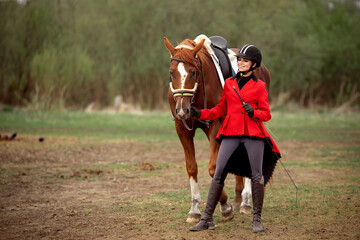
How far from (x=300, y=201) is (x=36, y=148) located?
26.6ft

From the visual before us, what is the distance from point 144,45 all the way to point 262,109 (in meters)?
26.5

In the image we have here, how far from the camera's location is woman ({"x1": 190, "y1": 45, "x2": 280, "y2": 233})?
17.1ft

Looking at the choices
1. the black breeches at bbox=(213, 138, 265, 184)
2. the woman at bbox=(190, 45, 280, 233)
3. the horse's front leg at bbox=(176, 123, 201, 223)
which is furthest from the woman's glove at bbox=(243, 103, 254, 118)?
the horse's front leg at bbox=(176, 123, 201, 223)

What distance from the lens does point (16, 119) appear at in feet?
70.3

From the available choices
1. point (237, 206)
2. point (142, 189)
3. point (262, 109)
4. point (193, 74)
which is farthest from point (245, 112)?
point (142, 189)

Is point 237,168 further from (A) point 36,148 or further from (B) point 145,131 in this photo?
(B) point 145,131

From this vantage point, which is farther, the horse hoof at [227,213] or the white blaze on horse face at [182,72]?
the horse hoof at [227,213]

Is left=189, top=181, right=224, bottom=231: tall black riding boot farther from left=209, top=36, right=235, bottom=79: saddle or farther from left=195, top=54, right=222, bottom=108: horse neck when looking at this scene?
left=209, top=36, right=235, bottom=79: saddle

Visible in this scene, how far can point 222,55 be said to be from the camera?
6656 mm

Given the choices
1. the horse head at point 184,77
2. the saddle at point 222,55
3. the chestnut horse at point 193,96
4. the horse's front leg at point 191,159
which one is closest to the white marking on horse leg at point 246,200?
the chestnut horse at point 193,96

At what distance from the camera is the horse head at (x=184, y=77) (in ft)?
17.4

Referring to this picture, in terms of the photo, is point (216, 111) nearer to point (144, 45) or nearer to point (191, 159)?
point (191, 159)

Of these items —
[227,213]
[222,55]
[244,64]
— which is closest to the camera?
[244,64]

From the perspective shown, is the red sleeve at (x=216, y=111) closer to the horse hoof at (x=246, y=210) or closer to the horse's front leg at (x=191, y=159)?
the horse's front leg at (x=191, y=159)
